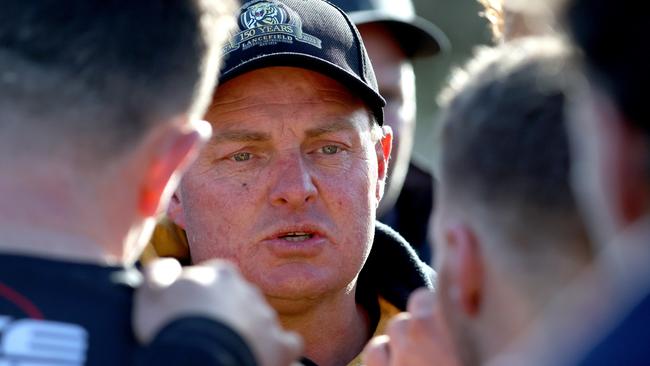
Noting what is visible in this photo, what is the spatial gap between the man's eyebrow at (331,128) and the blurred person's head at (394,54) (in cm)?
172

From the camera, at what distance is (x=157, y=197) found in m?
1.97

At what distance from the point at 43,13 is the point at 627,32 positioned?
890 mm

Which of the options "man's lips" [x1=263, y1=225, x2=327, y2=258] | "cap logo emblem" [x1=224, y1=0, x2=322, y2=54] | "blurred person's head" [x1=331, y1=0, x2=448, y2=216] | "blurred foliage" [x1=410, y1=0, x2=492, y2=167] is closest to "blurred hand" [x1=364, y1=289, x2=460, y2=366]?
"man's lips" [x1=263, y1=225, x2=327, y2=258]

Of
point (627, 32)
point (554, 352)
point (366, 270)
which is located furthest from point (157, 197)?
point (366, 270)

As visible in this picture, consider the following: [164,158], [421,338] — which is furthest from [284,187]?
[164,158]

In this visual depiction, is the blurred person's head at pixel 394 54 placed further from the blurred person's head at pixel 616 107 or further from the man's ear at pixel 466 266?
the blurred person's head at pixel 616 107

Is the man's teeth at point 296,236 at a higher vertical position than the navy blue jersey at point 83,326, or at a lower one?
lower

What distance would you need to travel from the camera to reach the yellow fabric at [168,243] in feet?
11.9

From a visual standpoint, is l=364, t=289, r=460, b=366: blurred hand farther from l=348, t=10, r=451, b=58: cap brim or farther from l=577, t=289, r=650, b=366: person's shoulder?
l=348, t=10, r=451, b=58: cap brim

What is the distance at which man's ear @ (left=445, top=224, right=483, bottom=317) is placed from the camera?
76.6 inches

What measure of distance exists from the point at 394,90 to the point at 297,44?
83.8 inches

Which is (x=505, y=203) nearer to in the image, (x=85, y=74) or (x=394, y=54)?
(x=85, y=74)

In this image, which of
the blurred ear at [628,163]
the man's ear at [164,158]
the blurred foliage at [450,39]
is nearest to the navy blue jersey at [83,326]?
the man's ear at [164,158]

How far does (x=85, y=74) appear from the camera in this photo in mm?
1879
